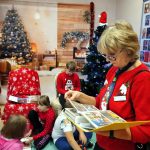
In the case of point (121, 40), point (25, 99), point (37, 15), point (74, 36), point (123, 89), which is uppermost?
point (37, 15)

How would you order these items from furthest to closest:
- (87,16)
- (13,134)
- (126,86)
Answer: (87,16) < (13,134) < (126,86)

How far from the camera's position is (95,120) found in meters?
0.91

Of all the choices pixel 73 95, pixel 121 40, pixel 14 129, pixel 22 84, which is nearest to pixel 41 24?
pixel 22 84

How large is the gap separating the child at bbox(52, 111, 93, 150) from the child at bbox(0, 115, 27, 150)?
2.19ft

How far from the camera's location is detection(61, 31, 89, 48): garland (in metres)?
5.79

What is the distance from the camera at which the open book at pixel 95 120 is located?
833 millimetres

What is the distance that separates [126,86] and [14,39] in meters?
4.88

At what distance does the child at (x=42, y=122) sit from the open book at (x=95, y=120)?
1.93m

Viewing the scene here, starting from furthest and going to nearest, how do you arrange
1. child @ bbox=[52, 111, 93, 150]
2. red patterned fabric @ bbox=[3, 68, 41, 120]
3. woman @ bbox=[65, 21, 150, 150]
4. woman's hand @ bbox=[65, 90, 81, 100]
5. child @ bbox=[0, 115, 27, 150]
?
red patterned fabric @ bbox=[3, 68, 41, 120]
child @ bbox=[52, 111, 93, 150]
child @ bbox=[0, 115, 27, 150]
woman's hand @ bbox=[65, 90, 81, 100]
woman @ bbox=[65, 21, 150, 150]

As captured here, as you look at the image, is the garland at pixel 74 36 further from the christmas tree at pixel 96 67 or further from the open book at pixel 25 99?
the open book at pixel 25 99

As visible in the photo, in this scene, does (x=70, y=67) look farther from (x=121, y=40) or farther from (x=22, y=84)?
(x=121, y=40)

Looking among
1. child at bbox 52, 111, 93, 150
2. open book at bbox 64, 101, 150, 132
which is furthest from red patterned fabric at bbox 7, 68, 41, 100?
open book at bbox 64, 101, 150, 132

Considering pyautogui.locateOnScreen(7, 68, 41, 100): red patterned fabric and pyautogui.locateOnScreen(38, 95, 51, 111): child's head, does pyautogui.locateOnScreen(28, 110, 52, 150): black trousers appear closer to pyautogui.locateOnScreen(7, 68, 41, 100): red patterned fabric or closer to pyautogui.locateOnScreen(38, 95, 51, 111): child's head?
pyautogui.locateOnScreen(38, 95, 51, 111): child's head

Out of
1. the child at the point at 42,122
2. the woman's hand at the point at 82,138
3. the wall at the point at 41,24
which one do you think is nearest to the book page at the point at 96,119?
the woman's hand at the point at 82,138
